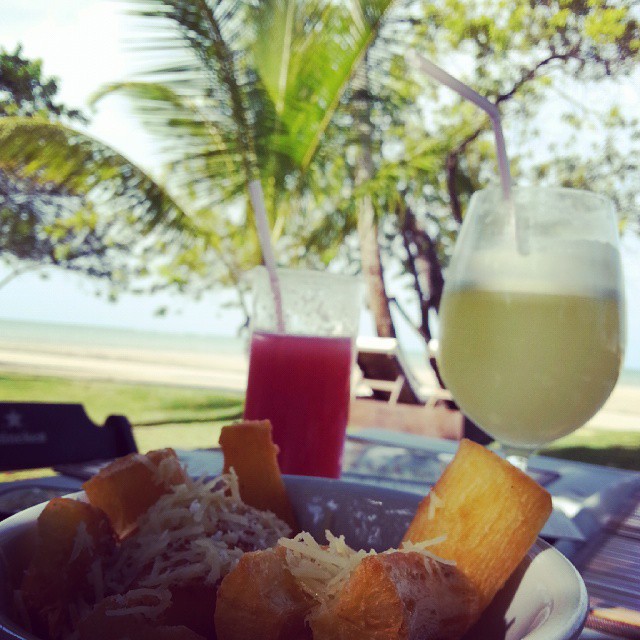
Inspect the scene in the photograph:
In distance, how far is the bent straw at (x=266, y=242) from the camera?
86 cm

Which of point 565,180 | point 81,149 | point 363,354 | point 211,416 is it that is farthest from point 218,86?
point 565,180

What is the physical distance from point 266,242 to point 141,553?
53cm

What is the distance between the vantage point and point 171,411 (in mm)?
8914

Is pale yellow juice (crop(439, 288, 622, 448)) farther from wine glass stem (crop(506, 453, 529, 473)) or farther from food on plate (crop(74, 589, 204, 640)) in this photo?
food on plate (crop(74, 589, 204, 640))

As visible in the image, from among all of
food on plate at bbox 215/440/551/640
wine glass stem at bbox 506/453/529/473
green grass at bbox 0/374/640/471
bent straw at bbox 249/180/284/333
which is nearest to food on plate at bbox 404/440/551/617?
food on plate at bbox 215/440/551/640

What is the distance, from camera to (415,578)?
1.21 ft

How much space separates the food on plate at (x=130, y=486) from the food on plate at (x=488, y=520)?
182mm

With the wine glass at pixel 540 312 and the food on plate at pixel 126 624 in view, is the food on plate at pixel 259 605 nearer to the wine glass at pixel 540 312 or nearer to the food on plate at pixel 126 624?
the food on plate at pixel 126 624

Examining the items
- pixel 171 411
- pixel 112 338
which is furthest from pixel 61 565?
pixel 112 338

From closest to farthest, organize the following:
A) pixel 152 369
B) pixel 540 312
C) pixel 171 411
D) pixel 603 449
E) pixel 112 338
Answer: pixel 540 312, pixel 603 449, pixel 171 411, pixel 152 369, pixel 112 338

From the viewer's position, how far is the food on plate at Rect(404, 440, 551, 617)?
1.43 ft

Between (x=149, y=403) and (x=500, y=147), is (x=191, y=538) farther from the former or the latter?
(x=149, y=403)

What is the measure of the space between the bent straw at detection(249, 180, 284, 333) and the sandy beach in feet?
30.5

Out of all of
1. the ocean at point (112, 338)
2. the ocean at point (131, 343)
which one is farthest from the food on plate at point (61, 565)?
the ocean at point (112, 338)
